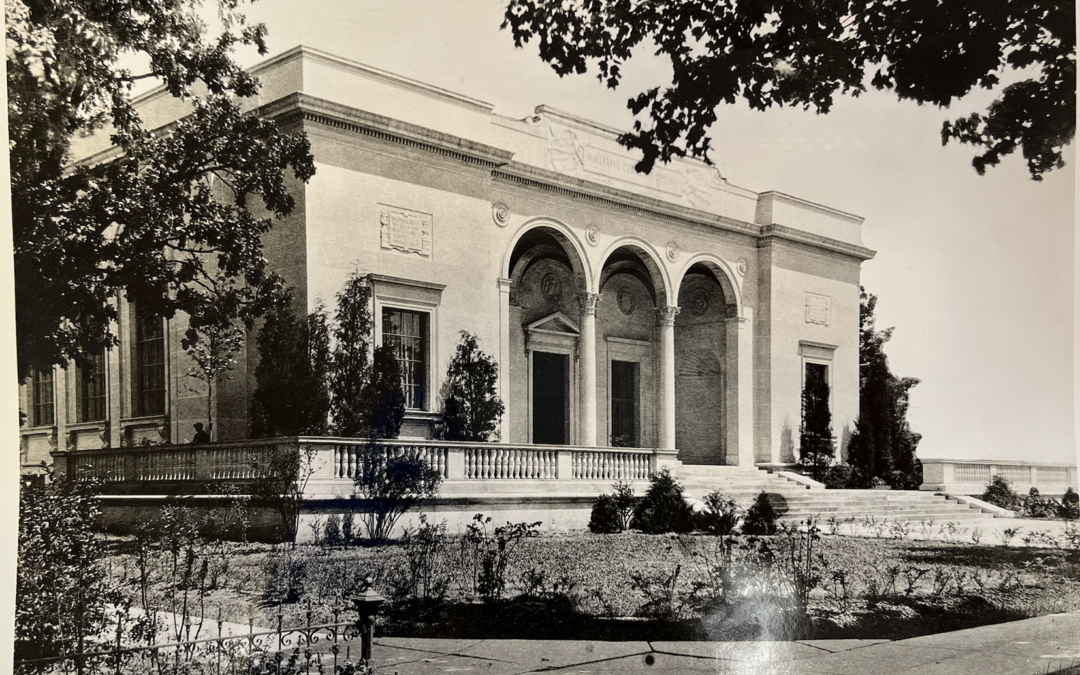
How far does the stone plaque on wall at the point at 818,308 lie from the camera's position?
816 centimetres

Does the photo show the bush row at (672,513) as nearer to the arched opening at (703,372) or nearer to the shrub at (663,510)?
the shrub at (663,510)

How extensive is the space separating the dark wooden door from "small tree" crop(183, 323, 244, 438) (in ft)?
13.1

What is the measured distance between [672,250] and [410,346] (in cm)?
305

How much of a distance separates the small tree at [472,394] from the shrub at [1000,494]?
4082 millimetres

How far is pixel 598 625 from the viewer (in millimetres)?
5988

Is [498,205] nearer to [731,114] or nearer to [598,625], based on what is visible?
[731,114]

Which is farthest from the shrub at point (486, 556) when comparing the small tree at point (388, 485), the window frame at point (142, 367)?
the window frame at point (142, 367)

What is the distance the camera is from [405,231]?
6668mm

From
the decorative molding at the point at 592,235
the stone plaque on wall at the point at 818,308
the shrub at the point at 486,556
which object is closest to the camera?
the shrub at the point at 486,556

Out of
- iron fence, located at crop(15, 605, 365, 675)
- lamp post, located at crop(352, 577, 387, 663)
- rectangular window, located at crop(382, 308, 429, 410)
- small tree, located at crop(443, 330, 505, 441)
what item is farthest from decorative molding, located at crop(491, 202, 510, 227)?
iron fence, located at crop(15, 605, 365, 675)

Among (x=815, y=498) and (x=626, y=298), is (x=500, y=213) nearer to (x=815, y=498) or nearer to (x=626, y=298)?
(x=815, y=498)

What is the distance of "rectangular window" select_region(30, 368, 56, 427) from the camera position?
5281 mm

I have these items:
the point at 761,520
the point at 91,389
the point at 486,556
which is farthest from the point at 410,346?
the point at 761,520

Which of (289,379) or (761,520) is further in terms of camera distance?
(761,520)
